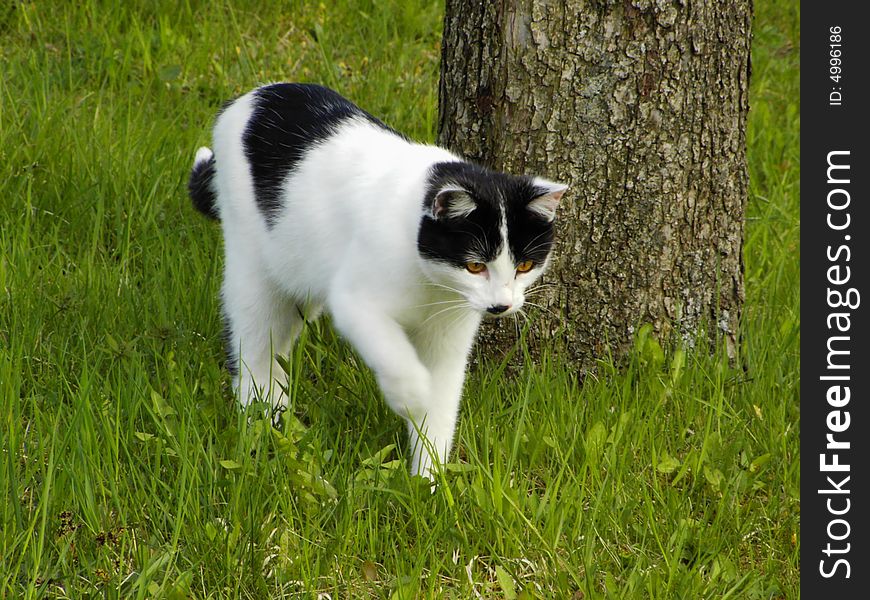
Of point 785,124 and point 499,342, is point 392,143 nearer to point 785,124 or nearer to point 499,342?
point 499,342

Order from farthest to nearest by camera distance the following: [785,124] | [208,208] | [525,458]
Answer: [785,124] < [208,208] < [525,458]

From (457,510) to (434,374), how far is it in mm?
518

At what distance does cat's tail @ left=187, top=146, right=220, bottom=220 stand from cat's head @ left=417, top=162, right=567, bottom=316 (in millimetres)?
1309

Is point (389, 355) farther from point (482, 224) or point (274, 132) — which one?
A: point (274, 132)

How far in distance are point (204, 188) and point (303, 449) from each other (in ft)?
4.68

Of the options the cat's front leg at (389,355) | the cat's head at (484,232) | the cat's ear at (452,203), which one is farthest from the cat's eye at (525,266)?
the cat's front leg at (389,355)

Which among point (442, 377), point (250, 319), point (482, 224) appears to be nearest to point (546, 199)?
point (482, 224)

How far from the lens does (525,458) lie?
3070mm

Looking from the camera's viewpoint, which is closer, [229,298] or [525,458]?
[525,458]

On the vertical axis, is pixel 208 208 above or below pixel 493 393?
above

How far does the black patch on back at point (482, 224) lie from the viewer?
2781mm

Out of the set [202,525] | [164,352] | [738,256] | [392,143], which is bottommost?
[202,525]

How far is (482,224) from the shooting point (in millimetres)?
2814

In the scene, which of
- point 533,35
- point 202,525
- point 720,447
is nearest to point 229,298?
point 202,525
